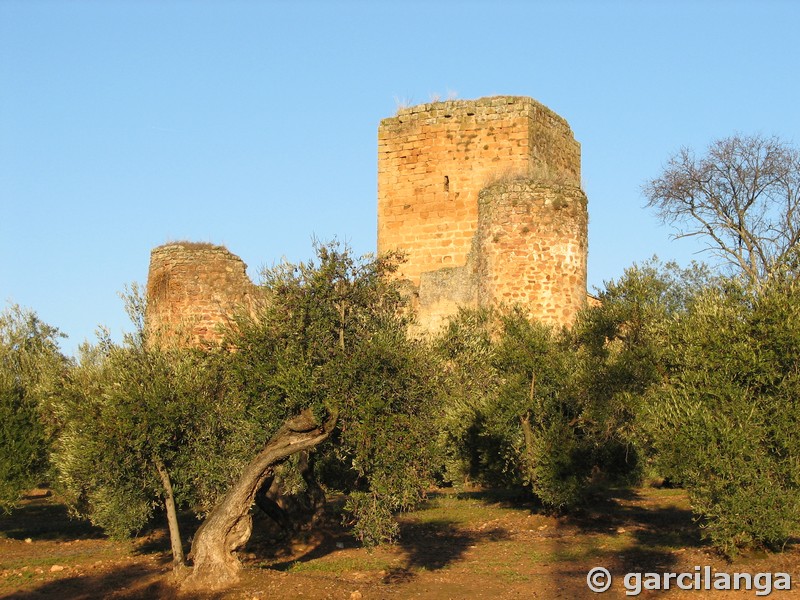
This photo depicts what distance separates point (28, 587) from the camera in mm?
15508

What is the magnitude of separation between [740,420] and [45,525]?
16.7 metres

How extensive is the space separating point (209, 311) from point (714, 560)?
12732 mm

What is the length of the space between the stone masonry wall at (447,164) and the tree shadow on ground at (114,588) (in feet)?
41.8

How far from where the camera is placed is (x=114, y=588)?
14961 mm

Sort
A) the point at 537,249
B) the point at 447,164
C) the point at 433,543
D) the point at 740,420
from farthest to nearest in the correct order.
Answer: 1. the point at 447,164
2. the point at 537,249
3. the point at 433,543
4. the point at 740,420

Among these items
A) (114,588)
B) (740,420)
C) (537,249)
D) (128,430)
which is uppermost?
(537,249)

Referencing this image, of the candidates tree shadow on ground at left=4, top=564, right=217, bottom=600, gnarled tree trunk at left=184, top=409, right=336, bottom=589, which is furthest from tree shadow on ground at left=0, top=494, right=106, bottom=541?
gnarled tree trunk at left=184, top=409, right=336, bottom=589

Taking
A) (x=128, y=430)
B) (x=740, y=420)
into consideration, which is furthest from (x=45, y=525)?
(x=740, y=420)

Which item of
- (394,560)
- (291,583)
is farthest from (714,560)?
(291,583)

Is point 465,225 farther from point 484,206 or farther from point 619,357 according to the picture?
point 619,357

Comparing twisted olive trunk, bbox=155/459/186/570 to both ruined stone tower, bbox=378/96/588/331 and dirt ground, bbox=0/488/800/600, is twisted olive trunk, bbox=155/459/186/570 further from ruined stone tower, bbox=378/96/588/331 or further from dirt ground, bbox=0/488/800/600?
ruined stone tower, bbox=378/96/588/331

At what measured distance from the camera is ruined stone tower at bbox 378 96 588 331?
75.9 ft

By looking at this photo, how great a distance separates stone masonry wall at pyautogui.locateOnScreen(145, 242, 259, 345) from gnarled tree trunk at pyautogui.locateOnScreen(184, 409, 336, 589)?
29.1 ft

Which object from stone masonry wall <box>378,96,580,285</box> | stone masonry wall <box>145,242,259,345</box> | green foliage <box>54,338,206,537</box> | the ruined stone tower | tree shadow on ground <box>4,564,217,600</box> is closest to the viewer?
tree shadow on ground <box>4,564,217,600</box>
